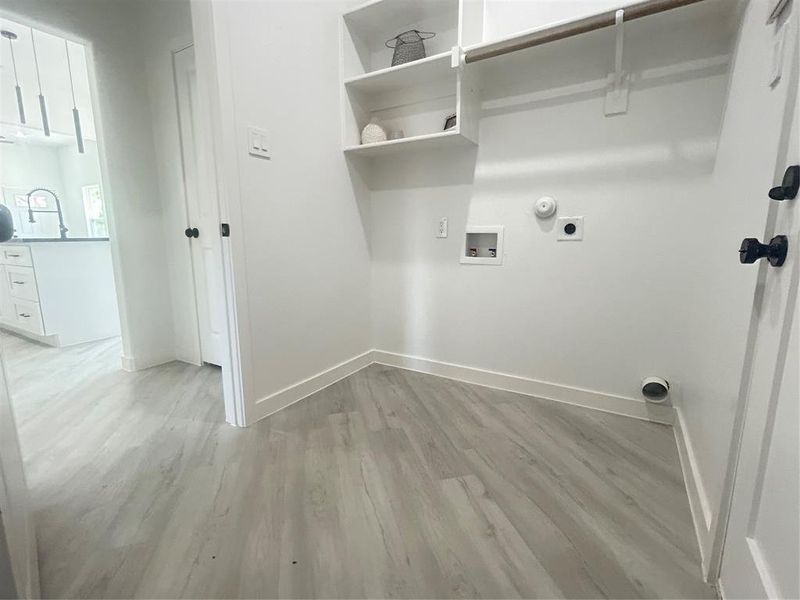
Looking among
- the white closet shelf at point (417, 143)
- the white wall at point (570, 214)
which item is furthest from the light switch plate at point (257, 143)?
the white wall at point (570, 214)

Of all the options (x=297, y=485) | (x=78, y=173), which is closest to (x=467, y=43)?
(x=297, y=485)

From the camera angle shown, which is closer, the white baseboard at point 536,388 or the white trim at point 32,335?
the white baseboard at point 536,388

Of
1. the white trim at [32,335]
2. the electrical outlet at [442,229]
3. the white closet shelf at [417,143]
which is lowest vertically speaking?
the white trim at [32,335]

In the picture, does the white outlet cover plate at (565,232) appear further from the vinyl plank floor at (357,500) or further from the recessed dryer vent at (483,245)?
the vinyl plank floor at (357,500)

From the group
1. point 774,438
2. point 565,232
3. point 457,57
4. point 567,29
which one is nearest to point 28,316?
point 457,57

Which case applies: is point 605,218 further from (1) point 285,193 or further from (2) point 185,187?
(2) point 185,187

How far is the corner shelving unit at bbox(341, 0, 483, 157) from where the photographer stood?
169cm

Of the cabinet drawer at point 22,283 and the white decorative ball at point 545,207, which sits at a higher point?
the white decorative ball at point 545,207

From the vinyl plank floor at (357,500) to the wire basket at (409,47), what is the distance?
1.78 meters

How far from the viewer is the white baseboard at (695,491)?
3.01 ft

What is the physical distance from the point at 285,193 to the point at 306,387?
1.01 meters

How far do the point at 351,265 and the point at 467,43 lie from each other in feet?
4.20

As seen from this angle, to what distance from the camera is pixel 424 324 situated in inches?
86.7

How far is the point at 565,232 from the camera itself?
5.57 ft
